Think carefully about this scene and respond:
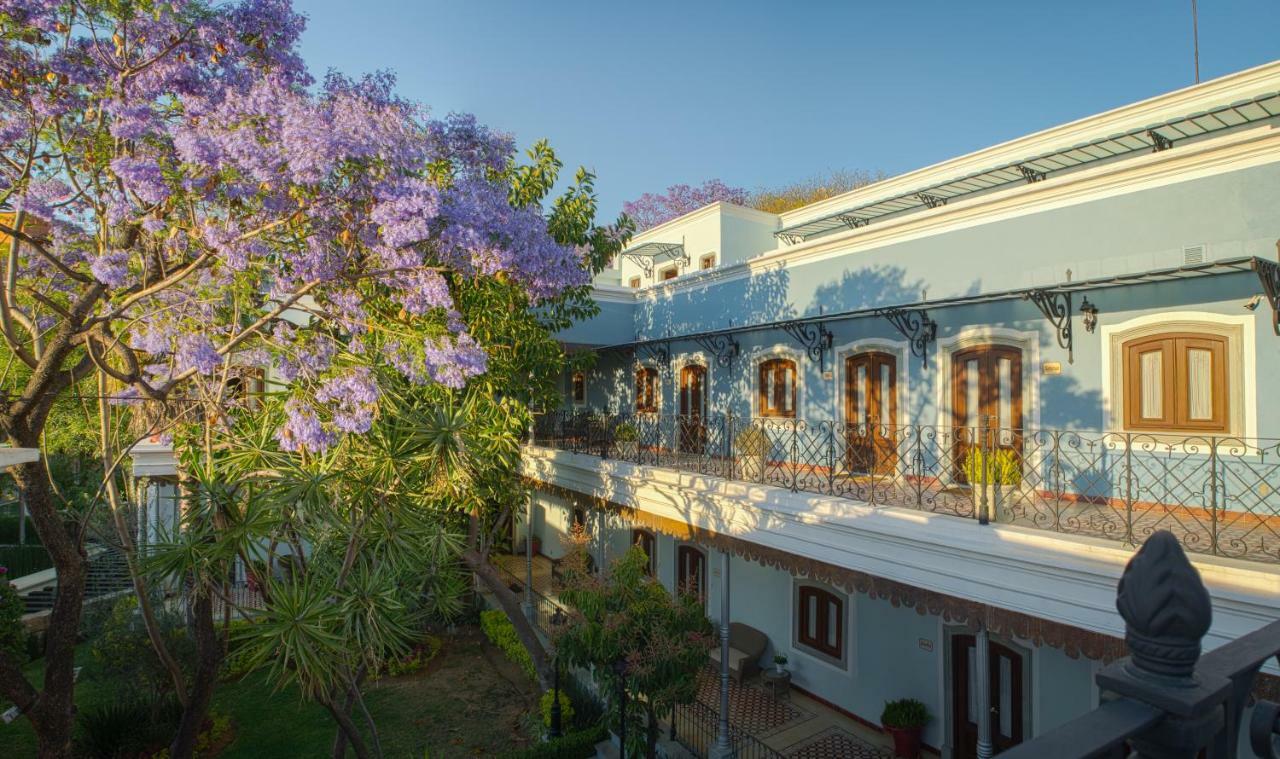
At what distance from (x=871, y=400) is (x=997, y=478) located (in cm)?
421

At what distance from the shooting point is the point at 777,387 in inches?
490

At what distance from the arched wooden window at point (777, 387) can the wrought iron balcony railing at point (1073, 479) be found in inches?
29.3

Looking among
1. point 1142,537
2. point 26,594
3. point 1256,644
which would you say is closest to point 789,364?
point 1142,537

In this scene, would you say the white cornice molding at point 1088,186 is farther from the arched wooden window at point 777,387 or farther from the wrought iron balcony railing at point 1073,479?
the wrought iron balcony railing at point 1073,479

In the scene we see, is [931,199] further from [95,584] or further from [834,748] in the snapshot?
[95,584]

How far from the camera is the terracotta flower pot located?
9117 millimetres

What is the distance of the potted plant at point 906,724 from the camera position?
29.9ft

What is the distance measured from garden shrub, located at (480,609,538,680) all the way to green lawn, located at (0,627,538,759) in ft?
0.81

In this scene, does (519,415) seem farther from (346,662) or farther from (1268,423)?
(1268,423)

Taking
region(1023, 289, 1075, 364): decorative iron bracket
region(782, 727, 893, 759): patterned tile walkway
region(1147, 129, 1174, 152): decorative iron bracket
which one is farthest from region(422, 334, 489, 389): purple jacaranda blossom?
region(1147, 129, 1174, 152): decorative iron bracket

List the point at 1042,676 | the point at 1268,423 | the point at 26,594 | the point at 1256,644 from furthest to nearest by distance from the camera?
the point at 26,594, the point at 1042,676, the point at 1268,423, the point at 1256,644

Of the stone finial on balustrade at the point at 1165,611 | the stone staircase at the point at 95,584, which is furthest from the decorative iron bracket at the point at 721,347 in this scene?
the stone staircase at the point at 95,584

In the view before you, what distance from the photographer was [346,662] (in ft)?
21.8

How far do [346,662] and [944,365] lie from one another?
28.6 ft
